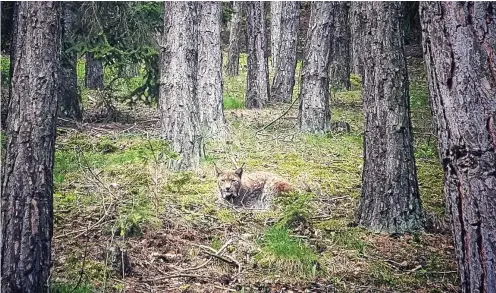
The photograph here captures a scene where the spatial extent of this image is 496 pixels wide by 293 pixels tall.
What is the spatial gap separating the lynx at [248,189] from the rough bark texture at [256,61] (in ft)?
Result: 23.4

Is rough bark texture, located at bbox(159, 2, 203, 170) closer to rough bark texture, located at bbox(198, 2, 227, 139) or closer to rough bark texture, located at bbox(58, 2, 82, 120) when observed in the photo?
rough bark texture, located at bbox(198, 2, 227, 139)

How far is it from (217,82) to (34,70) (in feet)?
19.1

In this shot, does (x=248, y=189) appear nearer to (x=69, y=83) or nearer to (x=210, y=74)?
(x=210, y=74)

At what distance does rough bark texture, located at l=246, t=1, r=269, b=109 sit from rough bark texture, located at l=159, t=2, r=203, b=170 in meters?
6.71

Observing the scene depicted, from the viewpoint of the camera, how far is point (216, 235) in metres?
5.62

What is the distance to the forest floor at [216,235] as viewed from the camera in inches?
183

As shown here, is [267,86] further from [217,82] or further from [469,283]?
[469,283]

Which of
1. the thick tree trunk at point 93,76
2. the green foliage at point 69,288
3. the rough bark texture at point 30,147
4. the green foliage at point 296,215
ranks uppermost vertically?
the thick tree trunk at point 93,76

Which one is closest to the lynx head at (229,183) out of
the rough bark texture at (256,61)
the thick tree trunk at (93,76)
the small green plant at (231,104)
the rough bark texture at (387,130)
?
the rough bark texture at (387,130)

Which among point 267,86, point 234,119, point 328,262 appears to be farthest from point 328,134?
point 328,262

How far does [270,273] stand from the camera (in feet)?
15.9

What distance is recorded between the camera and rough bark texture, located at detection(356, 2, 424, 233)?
5.52m

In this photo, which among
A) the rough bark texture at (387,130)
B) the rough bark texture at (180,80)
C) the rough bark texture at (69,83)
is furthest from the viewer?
the rough bark texture at (69,83)

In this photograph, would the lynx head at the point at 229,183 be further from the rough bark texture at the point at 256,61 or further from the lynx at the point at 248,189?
the rough bark texture at the point at 256,61
